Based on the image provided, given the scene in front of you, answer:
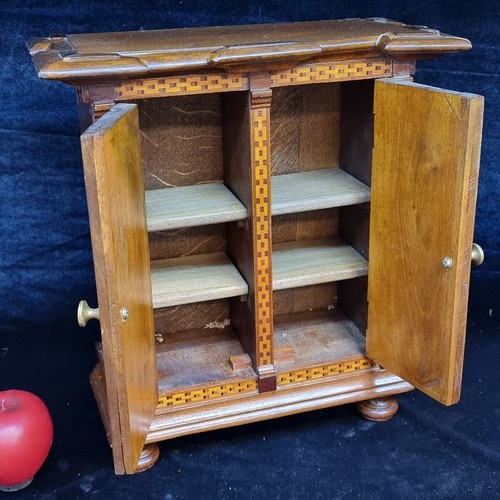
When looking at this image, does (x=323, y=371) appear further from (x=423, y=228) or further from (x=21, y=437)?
(x=21, y=437)

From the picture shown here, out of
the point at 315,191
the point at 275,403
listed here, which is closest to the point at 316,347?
the point at 275,403

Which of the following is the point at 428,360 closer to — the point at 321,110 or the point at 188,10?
→ the point at 321,110

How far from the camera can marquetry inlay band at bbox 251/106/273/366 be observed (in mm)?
1938

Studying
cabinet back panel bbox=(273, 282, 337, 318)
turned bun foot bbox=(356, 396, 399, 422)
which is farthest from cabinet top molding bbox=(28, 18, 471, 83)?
turned bun foot bbox=(356, 396, 399, 422)

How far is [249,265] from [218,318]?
0.43 meters

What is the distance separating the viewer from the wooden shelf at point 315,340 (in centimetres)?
226

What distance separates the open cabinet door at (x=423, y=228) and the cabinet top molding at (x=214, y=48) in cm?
12

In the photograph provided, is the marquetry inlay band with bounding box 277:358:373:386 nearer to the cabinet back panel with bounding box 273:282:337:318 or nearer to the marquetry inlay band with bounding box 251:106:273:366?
the marquetry inlay band with bounding box 251:106:273:366

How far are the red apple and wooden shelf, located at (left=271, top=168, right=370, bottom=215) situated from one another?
2.55 ft

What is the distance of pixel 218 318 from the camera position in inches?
98.8

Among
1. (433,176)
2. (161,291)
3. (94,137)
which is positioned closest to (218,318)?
(161,291)

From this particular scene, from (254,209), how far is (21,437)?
781 mm

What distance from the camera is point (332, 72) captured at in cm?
196

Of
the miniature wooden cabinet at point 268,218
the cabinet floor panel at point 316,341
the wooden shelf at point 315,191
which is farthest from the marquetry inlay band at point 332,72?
the cabinet floor panel at point 316,341
